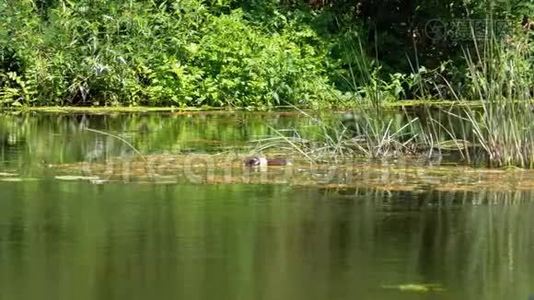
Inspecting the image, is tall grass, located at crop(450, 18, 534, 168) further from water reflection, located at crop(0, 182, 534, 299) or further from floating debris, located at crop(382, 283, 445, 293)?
floating debris, located at crop(382, 283, 445, 293)

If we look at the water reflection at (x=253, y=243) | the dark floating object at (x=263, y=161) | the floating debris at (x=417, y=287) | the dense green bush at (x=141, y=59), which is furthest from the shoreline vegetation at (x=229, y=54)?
the floating debris at (x=417, y=287)

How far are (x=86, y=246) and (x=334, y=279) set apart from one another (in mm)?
1485

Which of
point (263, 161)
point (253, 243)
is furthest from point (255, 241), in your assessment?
point (263, 161)

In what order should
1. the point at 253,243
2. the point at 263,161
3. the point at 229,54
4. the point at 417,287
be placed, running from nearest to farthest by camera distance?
1. the point at 417,287
2. the point at 253,243
3. the point at 263,161
4. the point at 229,54

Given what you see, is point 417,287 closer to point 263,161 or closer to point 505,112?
point 505,112

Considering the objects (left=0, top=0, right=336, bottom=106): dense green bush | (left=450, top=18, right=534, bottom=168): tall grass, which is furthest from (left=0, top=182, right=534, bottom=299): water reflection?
(left=0, top=0, right=336, bottom=106): dense green bush

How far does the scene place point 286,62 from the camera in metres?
17.2

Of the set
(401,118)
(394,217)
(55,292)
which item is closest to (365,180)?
(394,217)

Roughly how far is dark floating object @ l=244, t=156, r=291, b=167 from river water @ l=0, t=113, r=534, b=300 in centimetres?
105

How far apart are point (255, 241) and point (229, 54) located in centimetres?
1085

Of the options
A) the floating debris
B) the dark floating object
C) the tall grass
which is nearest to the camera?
the floating debris

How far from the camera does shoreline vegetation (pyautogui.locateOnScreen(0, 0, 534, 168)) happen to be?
16.2 metres

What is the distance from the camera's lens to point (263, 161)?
9.81 meters

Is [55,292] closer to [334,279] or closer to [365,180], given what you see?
[334,279]
